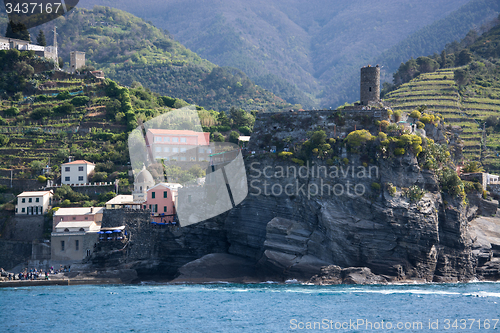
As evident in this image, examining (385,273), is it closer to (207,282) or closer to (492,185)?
(207,282)

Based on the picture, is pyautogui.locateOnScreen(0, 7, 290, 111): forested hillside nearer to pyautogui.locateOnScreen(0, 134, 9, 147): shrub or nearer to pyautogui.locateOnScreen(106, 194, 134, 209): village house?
pyautogui.locateOnScreen(0, 134, 9, 147): shrub

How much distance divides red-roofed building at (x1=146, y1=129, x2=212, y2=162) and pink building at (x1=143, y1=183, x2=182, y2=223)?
43.9ft

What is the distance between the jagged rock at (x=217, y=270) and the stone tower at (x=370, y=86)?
24065mm

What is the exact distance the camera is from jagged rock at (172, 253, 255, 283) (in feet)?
193

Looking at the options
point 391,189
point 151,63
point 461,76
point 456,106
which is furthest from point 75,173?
point 151,63

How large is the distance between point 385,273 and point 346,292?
698cm

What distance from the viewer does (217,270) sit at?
59.8 metres

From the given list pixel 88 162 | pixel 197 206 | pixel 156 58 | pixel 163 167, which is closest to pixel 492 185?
pixel 197 206

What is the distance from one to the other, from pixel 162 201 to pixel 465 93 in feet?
212

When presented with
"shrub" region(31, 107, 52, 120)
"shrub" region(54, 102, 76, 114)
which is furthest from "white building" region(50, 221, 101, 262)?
"shrub" region(54, 102, 76, 114)

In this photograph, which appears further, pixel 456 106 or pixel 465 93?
pixel 465 93

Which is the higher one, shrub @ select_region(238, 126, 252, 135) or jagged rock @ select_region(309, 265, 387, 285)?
shrub @ select_region(238, 126, 252, 135)

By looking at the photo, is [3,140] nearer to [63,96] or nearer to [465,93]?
[63,96]

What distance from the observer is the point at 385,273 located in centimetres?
5341
